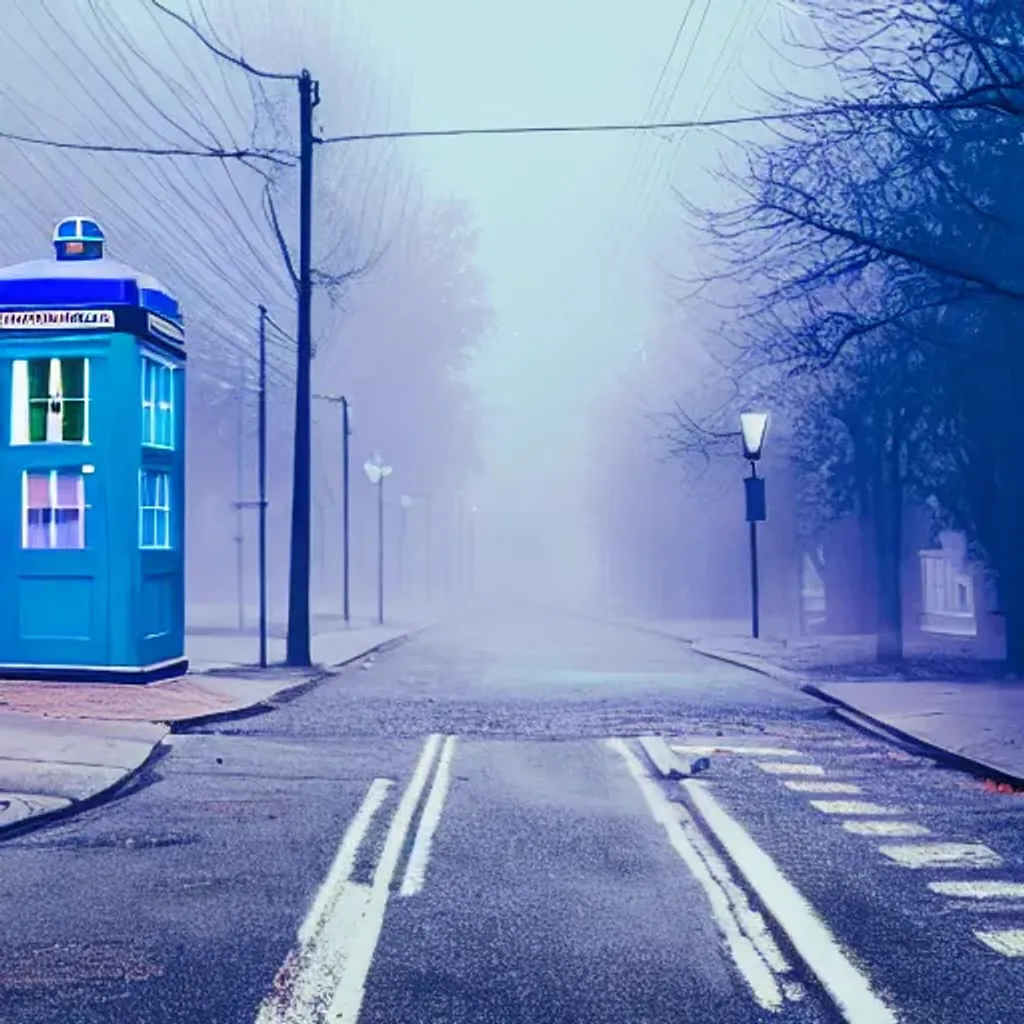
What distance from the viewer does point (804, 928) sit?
5.98 metres

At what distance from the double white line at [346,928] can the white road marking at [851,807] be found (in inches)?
100

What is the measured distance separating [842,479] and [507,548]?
527ft

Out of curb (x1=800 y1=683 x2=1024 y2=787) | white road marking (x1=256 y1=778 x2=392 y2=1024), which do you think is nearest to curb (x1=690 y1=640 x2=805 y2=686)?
curb (x1=800 y1=683 x2=1024 y2=787)

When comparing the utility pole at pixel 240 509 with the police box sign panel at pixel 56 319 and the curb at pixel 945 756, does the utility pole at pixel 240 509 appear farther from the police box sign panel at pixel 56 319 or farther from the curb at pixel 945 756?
the curb at pixel 945 756

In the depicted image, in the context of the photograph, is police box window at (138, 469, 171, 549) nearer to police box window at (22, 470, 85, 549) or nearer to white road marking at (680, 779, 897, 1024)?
police box window at (22, 470, 85, 549)

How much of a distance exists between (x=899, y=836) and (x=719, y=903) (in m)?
2.20

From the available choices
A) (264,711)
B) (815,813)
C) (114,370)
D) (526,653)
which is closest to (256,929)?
(815,813)

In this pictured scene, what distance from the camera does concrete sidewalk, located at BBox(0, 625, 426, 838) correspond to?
29.9 feet

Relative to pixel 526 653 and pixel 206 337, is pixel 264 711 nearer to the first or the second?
pixel 526 653

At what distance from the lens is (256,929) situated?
5.98 metres

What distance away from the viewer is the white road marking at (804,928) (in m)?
4.96

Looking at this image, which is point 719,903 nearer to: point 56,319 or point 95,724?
point 95,724

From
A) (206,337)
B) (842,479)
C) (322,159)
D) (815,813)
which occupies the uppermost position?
(322,159)

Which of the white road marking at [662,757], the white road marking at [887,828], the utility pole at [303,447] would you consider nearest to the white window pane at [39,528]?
the utility pole at [303,447]
